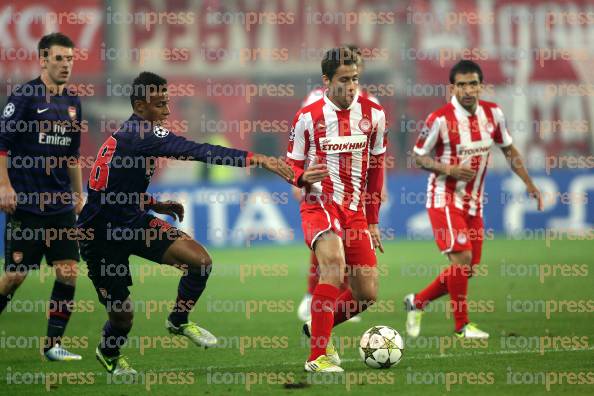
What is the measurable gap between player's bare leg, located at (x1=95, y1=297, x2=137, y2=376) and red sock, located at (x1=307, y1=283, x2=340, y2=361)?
4.44ft

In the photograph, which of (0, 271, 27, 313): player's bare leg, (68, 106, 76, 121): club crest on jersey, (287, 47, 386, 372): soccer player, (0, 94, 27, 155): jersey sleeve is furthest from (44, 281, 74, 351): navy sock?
(287, 47, 386, 372): soccer player

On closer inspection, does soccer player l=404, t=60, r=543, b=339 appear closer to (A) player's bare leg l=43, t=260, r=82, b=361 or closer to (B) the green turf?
(B) the green turf

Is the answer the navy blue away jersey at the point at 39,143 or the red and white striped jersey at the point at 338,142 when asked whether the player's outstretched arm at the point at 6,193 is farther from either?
the red and white striped jersey at the point at 338,142

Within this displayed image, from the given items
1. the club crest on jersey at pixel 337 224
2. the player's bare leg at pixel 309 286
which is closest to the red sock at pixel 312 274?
the player's bare leg at pixel 309 286

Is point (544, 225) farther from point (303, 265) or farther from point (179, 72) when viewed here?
point (179, 72)

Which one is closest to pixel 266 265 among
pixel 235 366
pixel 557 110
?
pixel 235 366

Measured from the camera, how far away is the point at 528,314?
1081cm

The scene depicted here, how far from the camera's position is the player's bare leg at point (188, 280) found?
768 centimetres

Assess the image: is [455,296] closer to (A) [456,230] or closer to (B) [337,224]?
(A) [456,230]

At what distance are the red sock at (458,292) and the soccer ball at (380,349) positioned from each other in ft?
5.85

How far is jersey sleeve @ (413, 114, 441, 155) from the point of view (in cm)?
965

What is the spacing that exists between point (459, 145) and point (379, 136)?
1.97 metres

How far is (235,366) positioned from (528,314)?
13.0ft

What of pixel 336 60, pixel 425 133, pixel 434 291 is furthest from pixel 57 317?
pixel 425 133
